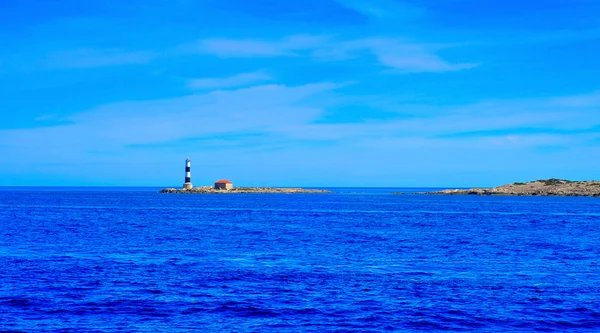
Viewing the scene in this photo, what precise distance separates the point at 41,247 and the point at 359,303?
30144 mm

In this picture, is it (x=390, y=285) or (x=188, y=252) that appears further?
(x=188, y=252)

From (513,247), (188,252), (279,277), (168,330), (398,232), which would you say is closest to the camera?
(168,330)

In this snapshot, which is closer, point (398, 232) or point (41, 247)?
point (41, 247)

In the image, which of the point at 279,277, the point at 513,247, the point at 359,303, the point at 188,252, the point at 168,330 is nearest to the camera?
the point at 168,330

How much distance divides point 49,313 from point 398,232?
45.3m

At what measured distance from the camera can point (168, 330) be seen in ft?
70.6

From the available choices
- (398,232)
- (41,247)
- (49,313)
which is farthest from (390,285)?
(398,232)

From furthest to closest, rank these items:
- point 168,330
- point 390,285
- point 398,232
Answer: point 398,232, point 390,285, point 168,330

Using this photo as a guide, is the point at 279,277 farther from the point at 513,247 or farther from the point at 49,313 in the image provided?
the point at 513,247

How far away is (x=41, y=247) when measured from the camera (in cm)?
4547

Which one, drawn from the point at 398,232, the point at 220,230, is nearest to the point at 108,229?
the point at 220,230

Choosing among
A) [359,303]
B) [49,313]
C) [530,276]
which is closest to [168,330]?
[49,313]

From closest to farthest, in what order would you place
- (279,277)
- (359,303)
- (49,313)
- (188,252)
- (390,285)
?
(49,313) < (359,303) < (390,285) < (279,277) < (188,252)

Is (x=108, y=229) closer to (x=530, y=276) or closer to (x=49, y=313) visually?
(x=49, y=313)
